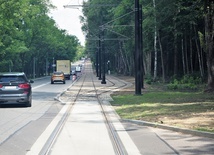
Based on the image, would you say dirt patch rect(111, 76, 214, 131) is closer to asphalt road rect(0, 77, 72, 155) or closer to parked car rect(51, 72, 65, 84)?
asphalt road rect(0, 77, 72, 155)

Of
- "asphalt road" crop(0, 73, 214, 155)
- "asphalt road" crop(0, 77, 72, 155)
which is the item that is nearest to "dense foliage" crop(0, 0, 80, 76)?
"asphalt road" crop(0, 77, 72, 155)

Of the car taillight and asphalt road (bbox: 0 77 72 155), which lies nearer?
asphalt road (bbox: 0 77 72 155)

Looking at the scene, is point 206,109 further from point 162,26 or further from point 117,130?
point 162,26

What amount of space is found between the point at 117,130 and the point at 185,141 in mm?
2796

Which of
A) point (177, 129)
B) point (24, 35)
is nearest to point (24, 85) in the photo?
point (177, 129)

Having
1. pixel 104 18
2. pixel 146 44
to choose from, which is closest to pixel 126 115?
pixel 146 44

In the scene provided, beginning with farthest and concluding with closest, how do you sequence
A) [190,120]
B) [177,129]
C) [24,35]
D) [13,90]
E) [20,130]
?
[24,35] → [13,90] → [190,120] → [20,130] → [177,129]

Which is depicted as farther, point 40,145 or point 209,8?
point 209,8

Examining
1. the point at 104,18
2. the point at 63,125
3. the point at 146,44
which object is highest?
the point at 104,18

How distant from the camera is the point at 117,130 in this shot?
42.6 ft

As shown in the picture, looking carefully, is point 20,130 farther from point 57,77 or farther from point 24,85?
point 57,77

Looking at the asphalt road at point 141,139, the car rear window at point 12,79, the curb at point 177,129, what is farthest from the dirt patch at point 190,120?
the car rear window at point 12,79

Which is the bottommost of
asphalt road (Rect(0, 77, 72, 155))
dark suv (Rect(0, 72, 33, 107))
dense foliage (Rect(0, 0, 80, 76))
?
asphalt road (Rect(0, 77, 72, 155))

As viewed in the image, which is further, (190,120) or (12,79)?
(12,79)
